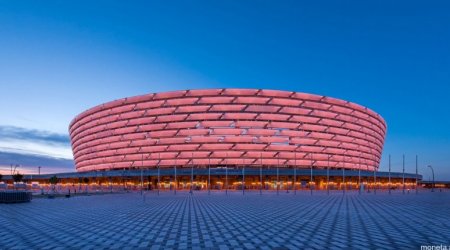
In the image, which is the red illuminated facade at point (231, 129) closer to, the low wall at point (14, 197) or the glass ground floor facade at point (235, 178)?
the glass ground floor facade at point (235, 178)

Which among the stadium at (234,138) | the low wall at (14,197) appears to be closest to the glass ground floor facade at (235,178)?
the stadium at (234,138)

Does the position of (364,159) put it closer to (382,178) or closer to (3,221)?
(382,178)

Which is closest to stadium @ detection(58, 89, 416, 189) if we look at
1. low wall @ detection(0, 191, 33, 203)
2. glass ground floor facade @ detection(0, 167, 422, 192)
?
glass ground floor facade @ detection(0, 167, 422, 192)

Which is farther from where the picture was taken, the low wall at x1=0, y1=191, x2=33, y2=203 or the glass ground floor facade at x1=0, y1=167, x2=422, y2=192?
the glass ground floor facade at x1=0, y1=167, x2=422, y2=192

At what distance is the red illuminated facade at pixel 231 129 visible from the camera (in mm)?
73938

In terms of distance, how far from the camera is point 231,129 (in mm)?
73250

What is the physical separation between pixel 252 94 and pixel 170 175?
75.8 ft

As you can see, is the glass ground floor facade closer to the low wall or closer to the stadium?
the stadium

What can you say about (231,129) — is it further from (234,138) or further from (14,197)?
(14,197)

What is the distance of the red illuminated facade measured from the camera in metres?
73.9

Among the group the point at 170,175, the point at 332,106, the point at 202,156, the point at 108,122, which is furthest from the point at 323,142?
the point at 108,122

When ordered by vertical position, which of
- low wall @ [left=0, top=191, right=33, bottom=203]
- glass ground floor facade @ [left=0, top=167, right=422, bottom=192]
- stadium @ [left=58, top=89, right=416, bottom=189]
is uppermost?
stadium @ [left=58, top=89, right=416, bottom=189]


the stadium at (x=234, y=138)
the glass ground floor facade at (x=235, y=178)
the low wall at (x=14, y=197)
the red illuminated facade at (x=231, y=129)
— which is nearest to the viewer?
the low wall at (x=14, y=197)

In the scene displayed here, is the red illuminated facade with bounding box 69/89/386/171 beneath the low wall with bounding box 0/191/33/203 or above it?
above
